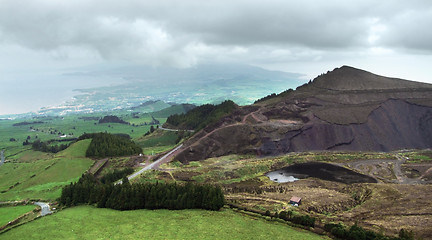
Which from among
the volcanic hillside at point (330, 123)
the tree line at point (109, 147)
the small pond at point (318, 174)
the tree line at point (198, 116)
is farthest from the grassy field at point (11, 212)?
the tree line at point (198, 116)

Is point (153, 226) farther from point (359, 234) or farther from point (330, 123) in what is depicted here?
point (330, 123)

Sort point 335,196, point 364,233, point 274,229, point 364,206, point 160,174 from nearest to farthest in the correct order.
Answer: point 364,233
point 274,229
point 364,206
point 335,196
point 160,174

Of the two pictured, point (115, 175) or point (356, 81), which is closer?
point (115, 175)

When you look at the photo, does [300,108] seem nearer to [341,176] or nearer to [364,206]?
[341,176]

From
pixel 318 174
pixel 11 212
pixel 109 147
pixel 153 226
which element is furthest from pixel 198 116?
pixel 153 226

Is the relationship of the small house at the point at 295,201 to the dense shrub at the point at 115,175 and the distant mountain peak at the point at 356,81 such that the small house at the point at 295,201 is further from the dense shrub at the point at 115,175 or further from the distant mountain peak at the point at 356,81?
the distant mountain peak at the point at 356,81

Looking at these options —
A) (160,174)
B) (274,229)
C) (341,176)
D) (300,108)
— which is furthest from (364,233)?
(300,108)
